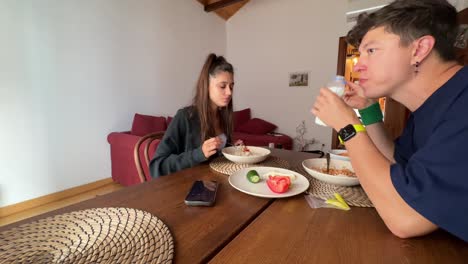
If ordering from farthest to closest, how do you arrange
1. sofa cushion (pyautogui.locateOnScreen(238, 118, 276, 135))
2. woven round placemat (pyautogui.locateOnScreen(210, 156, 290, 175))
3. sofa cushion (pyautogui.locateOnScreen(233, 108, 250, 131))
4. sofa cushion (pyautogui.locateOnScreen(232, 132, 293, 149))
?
sofa cushion (pyautogui.locateOnScreen(233, 108, 250, 131)) < sofa cushion (pyautogui.locateOnScreen(238, 118, 276, 135)) < sofa cushion (pyautogui.locateOnScreen(232, 132, 293, 149)) < woven round placemat (pyautogui.locateOnScreen(210, 156, 290, 175))

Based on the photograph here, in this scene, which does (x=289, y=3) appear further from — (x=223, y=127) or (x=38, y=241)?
(x=38, y=241)

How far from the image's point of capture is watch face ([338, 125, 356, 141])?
574 mm

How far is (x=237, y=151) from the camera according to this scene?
3.74ft

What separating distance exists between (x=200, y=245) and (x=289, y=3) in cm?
438

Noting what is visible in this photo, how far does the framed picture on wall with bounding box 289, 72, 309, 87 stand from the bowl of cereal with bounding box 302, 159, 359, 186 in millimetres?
3140

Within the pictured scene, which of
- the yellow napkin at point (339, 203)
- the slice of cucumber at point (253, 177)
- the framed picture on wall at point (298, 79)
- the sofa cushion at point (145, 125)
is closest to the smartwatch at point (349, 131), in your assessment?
the yellow napkin at point (339, 203)

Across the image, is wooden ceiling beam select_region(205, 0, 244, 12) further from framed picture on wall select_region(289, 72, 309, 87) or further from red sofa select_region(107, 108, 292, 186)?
red sofa select_region(107, 108, 292, 186)

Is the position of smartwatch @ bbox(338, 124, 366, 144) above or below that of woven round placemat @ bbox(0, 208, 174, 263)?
above

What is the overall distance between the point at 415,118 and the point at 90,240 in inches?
36.2

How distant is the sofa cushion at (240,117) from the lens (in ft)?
13.8

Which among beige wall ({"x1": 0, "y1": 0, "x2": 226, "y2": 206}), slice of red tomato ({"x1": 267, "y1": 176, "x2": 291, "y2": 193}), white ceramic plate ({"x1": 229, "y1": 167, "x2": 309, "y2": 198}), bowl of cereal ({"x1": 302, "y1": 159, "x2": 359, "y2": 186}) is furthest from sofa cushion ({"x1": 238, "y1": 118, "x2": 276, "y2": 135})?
slice of red tomato ({"x1": 267, "y1": 176, "x2": 291, "y2": 193})

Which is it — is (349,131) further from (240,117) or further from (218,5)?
(218,5)

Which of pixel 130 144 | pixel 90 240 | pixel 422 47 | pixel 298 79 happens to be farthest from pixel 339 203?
pixel 298 79

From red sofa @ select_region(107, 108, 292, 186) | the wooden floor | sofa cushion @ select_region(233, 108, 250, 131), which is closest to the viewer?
the wooden floor
